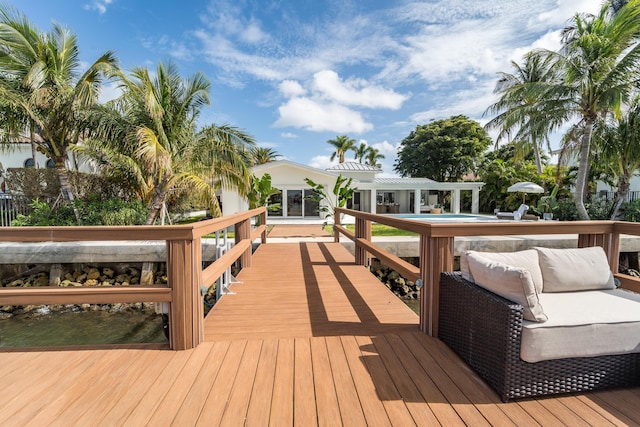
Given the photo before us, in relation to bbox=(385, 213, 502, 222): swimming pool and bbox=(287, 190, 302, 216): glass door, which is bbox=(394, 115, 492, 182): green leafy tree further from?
bbox=(287, 190, 302, 216): glass door

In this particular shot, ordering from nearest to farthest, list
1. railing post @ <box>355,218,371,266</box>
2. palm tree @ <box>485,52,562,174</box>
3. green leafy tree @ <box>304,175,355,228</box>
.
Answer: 1. railing post @ <box>355,218,371,266</box>
2. green leafy tree @ <box>304,175,355,228</box>
3. palm tree @ <box>485,52,562,174</box>

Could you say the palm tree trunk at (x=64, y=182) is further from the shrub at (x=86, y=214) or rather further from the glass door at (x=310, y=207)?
the glass door at (x=310, y=207)

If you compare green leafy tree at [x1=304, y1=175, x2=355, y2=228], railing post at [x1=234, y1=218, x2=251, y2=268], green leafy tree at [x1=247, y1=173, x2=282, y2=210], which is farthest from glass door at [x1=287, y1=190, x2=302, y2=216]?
railing post at [x1=234, y1=218, x2=251, y2=268]

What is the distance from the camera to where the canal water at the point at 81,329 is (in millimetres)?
4836

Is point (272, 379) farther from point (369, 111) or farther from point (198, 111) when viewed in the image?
point (369, 111)

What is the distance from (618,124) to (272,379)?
15.7 m

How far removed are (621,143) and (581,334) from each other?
13.6 m

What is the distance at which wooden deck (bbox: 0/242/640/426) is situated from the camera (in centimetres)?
158

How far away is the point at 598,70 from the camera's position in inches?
378

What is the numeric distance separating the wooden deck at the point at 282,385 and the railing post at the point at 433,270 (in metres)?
0.18

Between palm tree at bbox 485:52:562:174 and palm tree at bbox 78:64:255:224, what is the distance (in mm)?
11046

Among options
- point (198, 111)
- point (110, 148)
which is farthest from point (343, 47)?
point (110, 148)

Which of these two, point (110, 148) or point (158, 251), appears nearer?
point (158, 251)

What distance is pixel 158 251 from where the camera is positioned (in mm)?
6352
